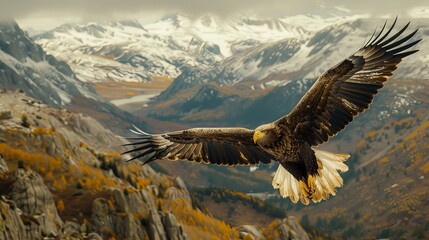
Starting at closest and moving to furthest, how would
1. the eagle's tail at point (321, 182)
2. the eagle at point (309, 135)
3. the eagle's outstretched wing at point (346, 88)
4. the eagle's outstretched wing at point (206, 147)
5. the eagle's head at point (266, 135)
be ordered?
the eagle's outstretched wing at point (346, 88)
the eagle at point (309, 135)
the eagle's head at point (266, 135)
the eagle's tail at point (321, 182)
the eagle's outstretched wing at point (206, 147)

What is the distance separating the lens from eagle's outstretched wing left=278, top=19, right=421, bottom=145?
27188 mm

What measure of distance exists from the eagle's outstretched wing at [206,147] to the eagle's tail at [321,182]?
2052 millimetres

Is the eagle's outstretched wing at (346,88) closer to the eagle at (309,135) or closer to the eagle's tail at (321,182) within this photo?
the eagle at (309,135)

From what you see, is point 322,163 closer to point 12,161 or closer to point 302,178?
point 302,178

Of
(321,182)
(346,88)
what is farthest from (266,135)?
(321,182)

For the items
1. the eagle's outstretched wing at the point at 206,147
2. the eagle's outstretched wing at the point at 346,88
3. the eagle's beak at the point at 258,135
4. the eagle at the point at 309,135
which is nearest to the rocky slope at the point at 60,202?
the eagle's outstretched wing at the point at 206,147

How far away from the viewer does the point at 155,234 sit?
15375cm

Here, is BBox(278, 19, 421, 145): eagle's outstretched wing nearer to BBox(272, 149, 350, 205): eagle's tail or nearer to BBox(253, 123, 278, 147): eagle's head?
BBox(253, 123, 278, 147): eagle's head

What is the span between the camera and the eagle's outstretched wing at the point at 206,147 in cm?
3181

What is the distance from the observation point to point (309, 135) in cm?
2906

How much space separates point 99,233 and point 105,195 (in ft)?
45.7

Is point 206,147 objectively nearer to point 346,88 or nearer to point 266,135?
point 266,135

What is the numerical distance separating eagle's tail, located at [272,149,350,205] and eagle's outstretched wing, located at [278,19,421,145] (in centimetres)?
201

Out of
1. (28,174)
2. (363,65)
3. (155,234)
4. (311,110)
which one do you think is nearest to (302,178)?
(311,110)
